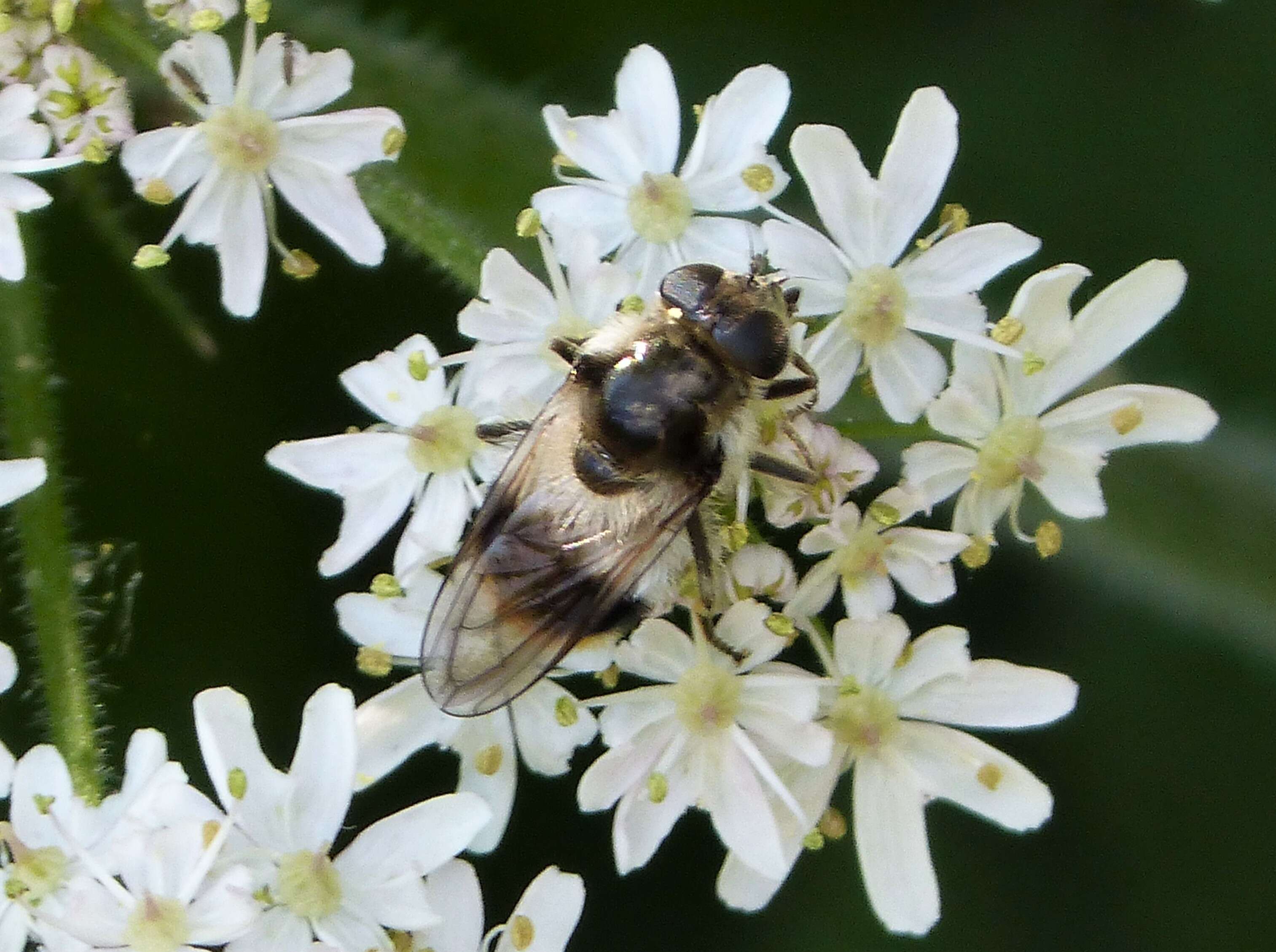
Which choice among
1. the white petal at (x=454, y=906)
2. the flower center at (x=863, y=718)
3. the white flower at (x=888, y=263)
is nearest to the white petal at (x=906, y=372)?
the white flower at (x=888, y=263)

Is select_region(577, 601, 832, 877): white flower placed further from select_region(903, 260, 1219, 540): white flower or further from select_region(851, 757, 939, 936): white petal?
select_region(903, 260, 1219, 540): white flower

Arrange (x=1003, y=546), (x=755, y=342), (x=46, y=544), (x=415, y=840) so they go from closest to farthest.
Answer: (x=755, y=342)
(x=415, y=840)
(x=46, y=544)
(x=1003, y=546)

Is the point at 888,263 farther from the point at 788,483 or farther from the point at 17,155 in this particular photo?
the point at 17,155

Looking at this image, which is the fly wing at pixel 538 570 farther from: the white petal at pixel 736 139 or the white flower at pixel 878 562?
→ the white petal at pixel 736 139

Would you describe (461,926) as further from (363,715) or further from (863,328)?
(863,328)

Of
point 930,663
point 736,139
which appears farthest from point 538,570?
point 736,139

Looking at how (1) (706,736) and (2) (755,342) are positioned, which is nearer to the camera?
(2) (755,342)

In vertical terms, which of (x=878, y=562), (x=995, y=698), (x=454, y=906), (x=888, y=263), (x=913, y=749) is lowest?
(x=454, y=906)
